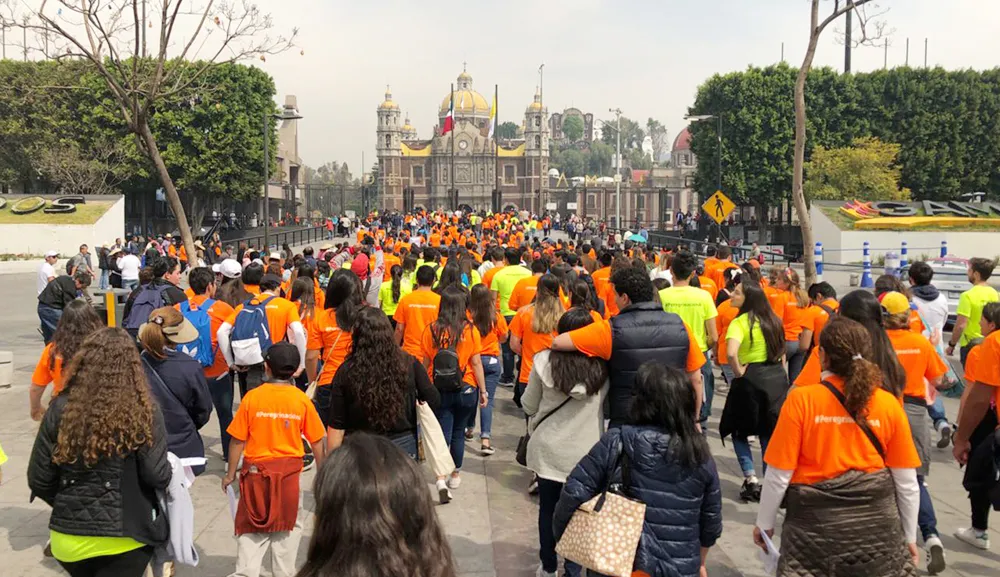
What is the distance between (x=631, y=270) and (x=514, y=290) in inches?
187

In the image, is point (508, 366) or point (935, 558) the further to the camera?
point (508, 366)

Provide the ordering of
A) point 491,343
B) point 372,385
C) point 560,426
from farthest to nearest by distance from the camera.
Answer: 1. point 491,343
2. point 372,385
3. point 560,426

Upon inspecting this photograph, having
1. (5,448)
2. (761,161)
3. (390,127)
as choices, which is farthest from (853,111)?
(390,127)

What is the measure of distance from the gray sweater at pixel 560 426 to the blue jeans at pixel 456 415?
1.85 meters

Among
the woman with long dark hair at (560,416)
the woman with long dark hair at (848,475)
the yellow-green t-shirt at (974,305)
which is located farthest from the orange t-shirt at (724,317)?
the woman with long dark hair at (848,475)

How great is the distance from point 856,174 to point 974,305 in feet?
125

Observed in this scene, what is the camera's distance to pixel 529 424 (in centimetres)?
559

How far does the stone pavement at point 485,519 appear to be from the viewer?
5.70m

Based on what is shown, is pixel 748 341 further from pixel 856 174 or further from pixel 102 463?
pixel 856 174

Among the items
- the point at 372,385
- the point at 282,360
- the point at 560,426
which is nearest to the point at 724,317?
the point at 560,426

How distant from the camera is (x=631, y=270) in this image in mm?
5012

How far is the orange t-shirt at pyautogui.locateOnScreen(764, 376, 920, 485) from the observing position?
3.82m

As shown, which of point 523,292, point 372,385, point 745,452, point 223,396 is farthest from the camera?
point 523,292

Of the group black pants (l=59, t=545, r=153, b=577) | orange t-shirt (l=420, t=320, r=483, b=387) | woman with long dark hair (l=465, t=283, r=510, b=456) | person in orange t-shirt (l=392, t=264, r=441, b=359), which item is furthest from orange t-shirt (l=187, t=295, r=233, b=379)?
black pants (l=59, t=545, r=153, b=577)
